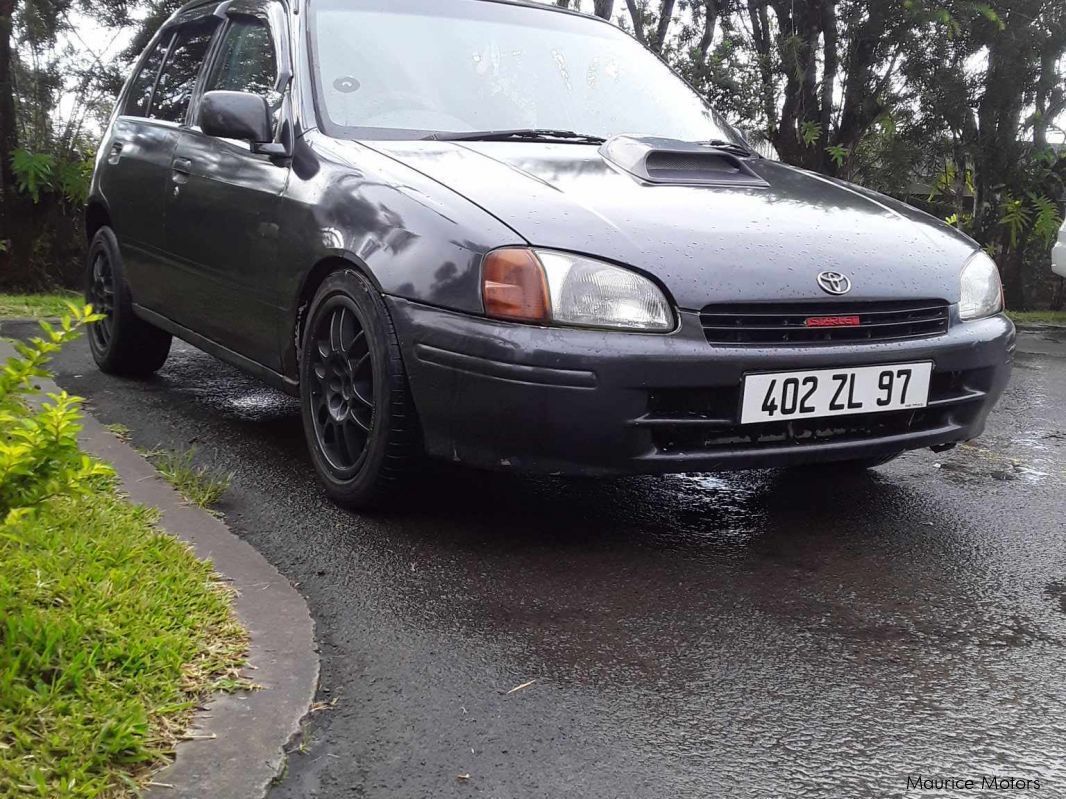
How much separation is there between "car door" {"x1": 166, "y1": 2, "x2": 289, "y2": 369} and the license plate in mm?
1623

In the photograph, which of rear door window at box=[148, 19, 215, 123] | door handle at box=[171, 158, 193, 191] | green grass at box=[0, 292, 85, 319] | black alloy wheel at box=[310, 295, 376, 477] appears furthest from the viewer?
green grass at box=[0, 292, 85, 319]

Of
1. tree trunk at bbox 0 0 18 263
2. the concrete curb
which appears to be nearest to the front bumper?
the concrete curb

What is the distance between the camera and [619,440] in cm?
281

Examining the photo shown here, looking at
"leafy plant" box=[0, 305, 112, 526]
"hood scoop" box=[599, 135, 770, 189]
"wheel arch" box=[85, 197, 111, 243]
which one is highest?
"hood scoop" box=[599, 135, 770, 189]

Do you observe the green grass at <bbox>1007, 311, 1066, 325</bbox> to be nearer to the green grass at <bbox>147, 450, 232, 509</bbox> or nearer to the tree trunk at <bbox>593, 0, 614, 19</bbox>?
the tree trunk at <bbox>593, 0, 614, 19</bbox>

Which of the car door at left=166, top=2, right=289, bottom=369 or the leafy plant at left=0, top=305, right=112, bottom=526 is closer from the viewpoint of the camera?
the leafy plant at left=0, top=305, right=112, bottom=526

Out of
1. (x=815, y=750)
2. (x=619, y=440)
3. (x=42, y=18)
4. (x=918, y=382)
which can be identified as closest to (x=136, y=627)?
(x=619, y=440)

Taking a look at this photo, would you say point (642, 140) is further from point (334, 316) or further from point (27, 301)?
point (27, 301)

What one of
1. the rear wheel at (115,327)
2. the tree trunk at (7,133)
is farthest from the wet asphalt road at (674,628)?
the tree trunk at (7,133)

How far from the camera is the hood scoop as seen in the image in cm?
341

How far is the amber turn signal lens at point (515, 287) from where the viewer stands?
9.14ft

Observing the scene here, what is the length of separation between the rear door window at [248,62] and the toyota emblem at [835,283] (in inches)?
76.0

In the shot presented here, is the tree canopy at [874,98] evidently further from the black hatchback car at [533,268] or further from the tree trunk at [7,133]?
the black hatchback car at [533,268]

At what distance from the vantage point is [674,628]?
8.56 feet
